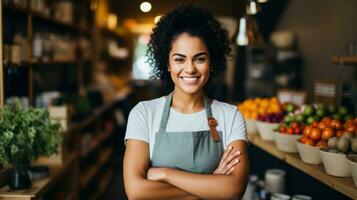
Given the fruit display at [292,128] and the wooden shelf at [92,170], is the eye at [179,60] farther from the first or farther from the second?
the wooden shelf at [92,170]

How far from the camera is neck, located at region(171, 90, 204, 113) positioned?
2.01m

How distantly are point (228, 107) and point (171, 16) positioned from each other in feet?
1.67

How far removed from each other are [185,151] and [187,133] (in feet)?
0.27

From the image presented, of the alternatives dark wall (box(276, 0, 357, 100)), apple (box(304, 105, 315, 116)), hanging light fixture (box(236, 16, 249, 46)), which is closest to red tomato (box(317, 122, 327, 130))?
apple (box(304, 105, 315, 116))

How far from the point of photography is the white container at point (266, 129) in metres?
3.04

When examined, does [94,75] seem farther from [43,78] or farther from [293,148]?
[293,148]

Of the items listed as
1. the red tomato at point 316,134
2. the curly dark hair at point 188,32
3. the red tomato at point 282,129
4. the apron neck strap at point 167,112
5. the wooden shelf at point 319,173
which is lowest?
the wooden shelf at point 319,173

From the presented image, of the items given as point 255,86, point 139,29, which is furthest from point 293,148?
point 139,29

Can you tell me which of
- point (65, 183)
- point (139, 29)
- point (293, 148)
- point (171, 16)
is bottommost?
point (65, 183)

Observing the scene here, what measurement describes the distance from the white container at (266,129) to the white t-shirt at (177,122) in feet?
3.55

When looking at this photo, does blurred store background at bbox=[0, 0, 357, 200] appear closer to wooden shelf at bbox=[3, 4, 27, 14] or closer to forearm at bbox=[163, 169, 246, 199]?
wooden shelf at bbox=[3, 4, 27, 14]

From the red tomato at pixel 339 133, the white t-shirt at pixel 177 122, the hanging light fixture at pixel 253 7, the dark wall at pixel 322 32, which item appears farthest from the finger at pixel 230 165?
the dark wall at pixel 322 32

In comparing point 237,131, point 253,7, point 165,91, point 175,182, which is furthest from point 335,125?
point 165,91

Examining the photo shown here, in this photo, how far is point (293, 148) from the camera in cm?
269
